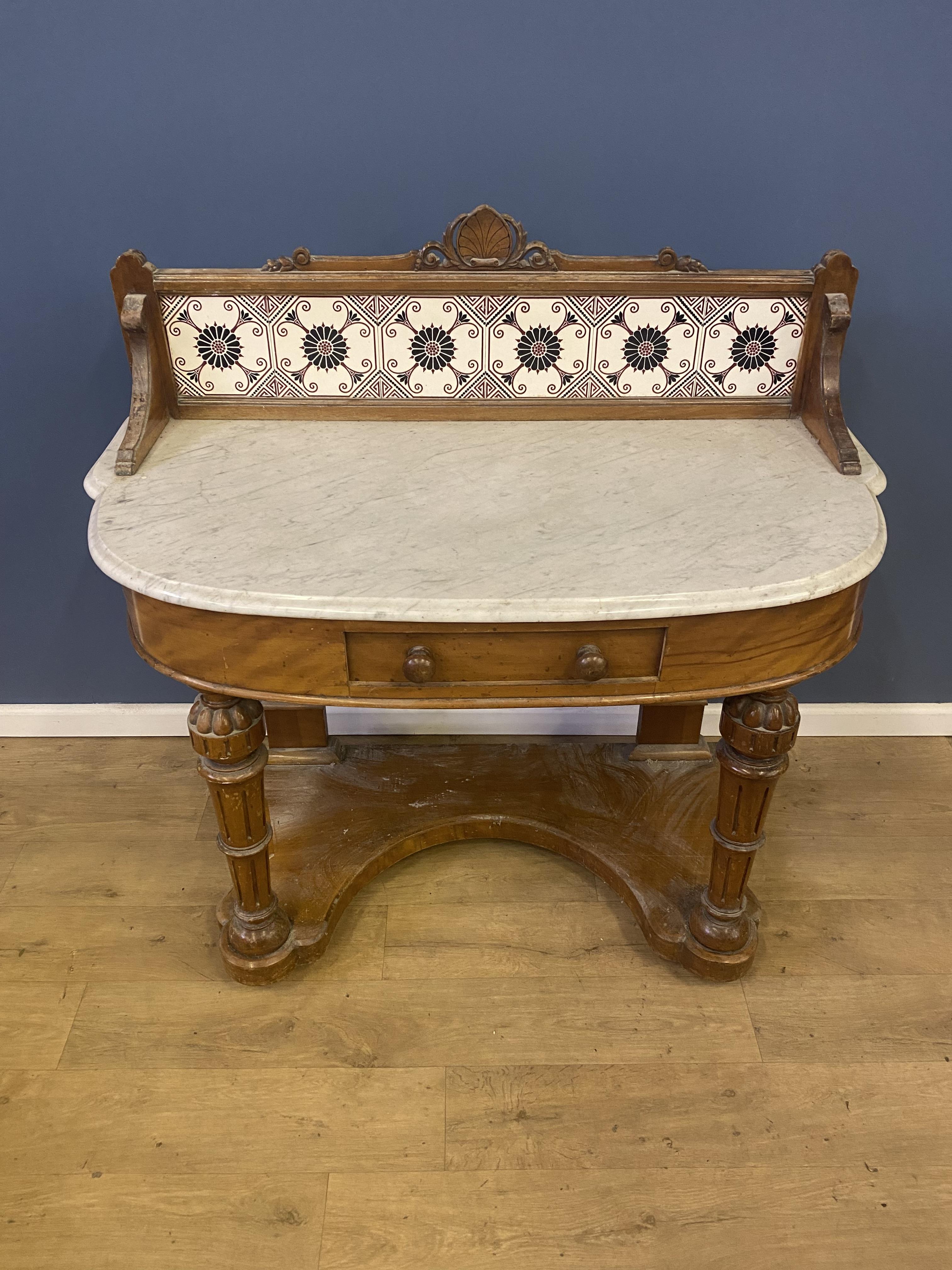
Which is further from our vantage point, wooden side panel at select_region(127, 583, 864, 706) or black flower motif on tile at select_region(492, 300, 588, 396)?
black flower motif on tile at select_region(492, 300, 588, 396)

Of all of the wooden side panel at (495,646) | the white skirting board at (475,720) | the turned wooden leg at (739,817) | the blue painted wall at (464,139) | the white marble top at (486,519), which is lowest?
the white skirting board at (475,720)

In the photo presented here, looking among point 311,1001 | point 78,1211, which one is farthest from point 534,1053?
point 78,1211

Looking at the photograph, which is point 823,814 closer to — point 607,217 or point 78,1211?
point 607,217

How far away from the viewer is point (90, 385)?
1.86 metres

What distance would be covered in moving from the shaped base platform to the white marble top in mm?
723

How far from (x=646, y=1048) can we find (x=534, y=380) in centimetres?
110

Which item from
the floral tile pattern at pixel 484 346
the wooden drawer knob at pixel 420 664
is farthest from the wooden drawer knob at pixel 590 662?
the floral tile pattern at pixel 484 346

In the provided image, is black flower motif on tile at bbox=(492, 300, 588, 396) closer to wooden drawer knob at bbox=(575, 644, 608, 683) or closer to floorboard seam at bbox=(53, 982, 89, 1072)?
wooden drawer knob at bbox=(575, 644, 608, 683)

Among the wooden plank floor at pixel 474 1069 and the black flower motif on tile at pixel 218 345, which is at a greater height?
the black flower motif on tile at pixel 218 345

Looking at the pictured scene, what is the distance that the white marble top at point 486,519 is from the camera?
3.91ft

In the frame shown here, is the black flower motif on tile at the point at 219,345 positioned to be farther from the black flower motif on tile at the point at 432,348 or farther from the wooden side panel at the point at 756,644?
the wooden side panel at the point at 756,644

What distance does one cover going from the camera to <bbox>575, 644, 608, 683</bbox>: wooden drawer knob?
1238mm

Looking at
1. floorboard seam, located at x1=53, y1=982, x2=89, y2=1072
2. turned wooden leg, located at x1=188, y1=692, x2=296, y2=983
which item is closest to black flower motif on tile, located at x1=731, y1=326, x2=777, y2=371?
turned wooden leg, located at x1=188, y1=692, x2=296, y2=983

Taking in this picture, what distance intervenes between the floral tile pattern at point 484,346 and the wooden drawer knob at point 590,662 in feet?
1.87
